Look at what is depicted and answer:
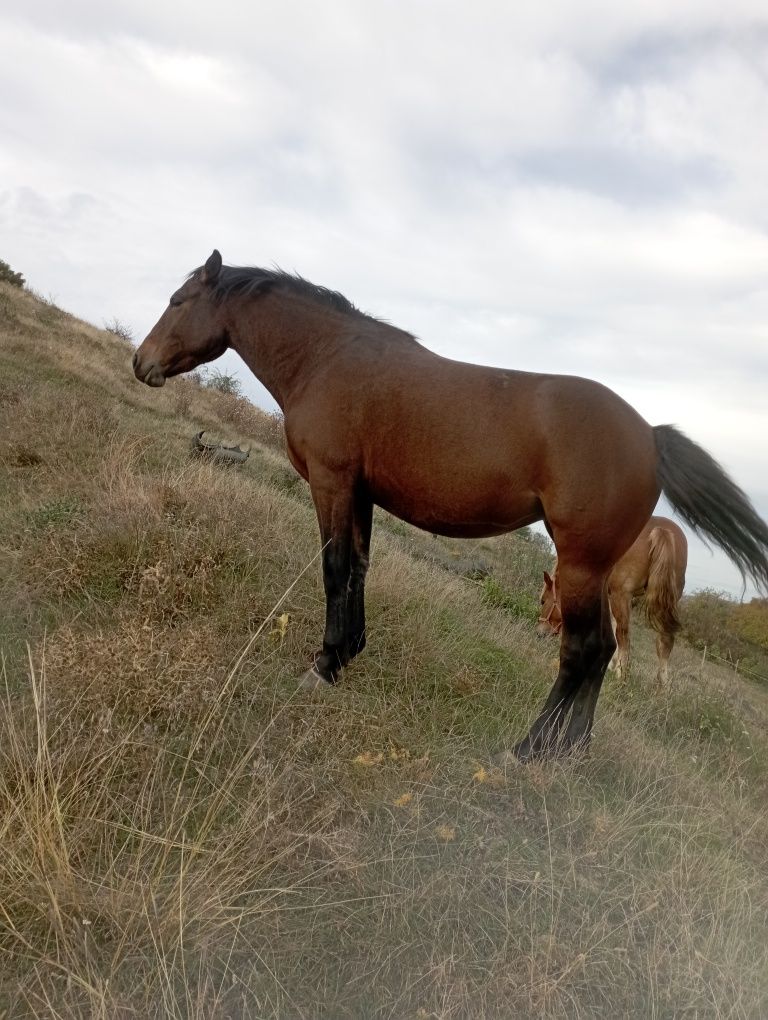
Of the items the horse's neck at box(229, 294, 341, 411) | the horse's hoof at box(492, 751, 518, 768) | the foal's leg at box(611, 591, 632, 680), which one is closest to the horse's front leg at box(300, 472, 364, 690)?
the horse's neck at box(229, 294, 341, 411)

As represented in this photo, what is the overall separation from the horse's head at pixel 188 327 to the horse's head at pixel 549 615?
5.05m

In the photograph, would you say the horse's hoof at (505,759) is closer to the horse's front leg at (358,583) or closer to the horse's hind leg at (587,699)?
the horse's hind leg at (587,699)

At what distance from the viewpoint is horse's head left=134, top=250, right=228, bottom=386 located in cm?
437

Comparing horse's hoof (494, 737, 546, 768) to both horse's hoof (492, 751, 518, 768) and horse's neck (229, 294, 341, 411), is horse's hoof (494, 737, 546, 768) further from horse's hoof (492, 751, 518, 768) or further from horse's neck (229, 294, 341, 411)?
horse's neck (229, 294, 341, 411)

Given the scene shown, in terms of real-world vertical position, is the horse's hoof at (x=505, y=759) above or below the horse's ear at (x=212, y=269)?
below

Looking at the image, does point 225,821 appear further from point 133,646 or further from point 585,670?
point 585,670

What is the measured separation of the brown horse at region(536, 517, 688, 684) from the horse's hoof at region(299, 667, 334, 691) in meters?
5.15

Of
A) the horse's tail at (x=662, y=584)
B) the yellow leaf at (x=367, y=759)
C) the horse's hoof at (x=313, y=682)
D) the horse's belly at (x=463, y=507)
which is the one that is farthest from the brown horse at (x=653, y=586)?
the yellow leaf at (x=367, y=759)

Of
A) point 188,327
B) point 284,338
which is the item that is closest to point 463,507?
point 284,338

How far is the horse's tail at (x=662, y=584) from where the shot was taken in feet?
28.2

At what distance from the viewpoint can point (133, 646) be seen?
3.20m

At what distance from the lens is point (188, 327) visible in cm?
437

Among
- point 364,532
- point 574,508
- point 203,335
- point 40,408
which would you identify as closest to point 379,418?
point 364,532

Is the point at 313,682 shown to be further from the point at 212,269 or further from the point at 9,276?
the point at 9,276
